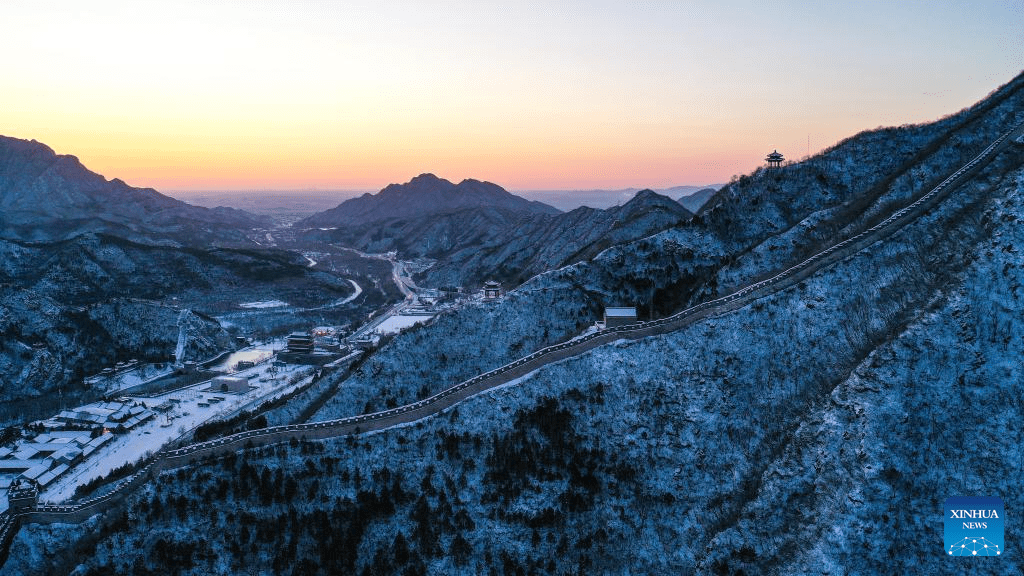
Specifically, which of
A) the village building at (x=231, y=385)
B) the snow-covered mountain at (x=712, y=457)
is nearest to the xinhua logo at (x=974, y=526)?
the snow-covered mountain at (x=712, y=457)

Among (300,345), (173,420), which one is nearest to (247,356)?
(300,345)

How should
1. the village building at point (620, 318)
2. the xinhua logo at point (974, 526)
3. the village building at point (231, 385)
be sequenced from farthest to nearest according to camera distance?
1. the village building at point (231, 385)
2. the village building at point (620, 318)
3. the xinhua logo at point (974, 526)

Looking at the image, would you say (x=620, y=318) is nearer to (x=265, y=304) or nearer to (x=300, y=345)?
(x=300, y=345)

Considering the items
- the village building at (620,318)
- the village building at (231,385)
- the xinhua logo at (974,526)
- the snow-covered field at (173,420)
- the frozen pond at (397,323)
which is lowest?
the snow-covered field at (173,420)

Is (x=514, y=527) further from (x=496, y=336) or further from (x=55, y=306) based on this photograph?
(x=55, y=306)

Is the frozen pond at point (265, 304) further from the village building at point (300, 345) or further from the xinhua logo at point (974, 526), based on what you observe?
the xinhua logo at point (974, 526)

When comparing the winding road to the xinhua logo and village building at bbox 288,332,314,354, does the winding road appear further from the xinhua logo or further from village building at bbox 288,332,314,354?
village building at bbox 288,332,314,354
